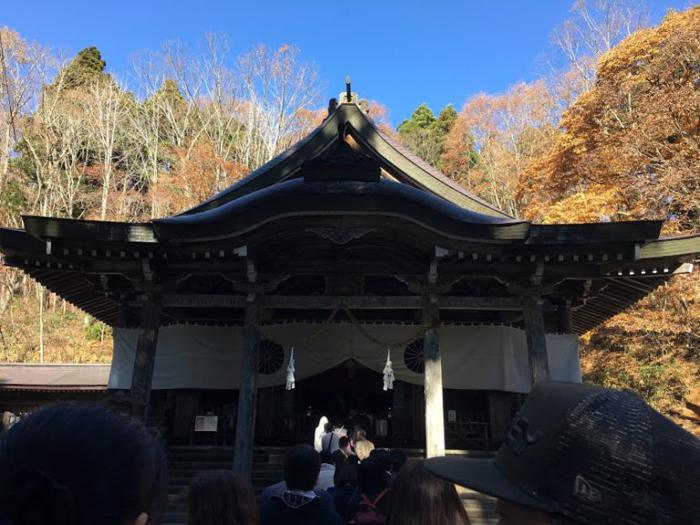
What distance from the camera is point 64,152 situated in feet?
85.6

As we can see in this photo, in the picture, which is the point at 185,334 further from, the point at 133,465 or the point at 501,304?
the point at 133,465

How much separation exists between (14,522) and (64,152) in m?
29.5

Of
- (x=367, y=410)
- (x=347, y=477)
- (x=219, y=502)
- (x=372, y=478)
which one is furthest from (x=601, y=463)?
(x=367, y=410)

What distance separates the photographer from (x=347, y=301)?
802 cm

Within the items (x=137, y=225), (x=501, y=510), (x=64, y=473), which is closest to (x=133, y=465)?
(x=64, y=473)

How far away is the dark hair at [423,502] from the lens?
1.88 metres

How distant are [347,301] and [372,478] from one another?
512cm

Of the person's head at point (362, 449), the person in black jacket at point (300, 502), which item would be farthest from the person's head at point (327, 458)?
the person in black jacket at point (300, 502)

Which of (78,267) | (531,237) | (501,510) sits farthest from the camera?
(78,267)

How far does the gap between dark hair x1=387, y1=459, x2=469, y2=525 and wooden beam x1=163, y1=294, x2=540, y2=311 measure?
19.9 feet

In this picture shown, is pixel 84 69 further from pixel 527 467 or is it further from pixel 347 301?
pixel 527 467

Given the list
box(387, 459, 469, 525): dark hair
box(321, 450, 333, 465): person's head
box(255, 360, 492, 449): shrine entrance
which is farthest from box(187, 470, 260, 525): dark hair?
box(255, 360, 492, 449): shrine entrance

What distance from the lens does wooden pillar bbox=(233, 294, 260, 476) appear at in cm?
719

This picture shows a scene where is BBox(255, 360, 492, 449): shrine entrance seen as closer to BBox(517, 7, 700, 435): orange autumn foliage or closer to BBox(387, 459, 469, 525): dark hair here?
BBox(517, 7, 700, 435): orange autumn foliage
